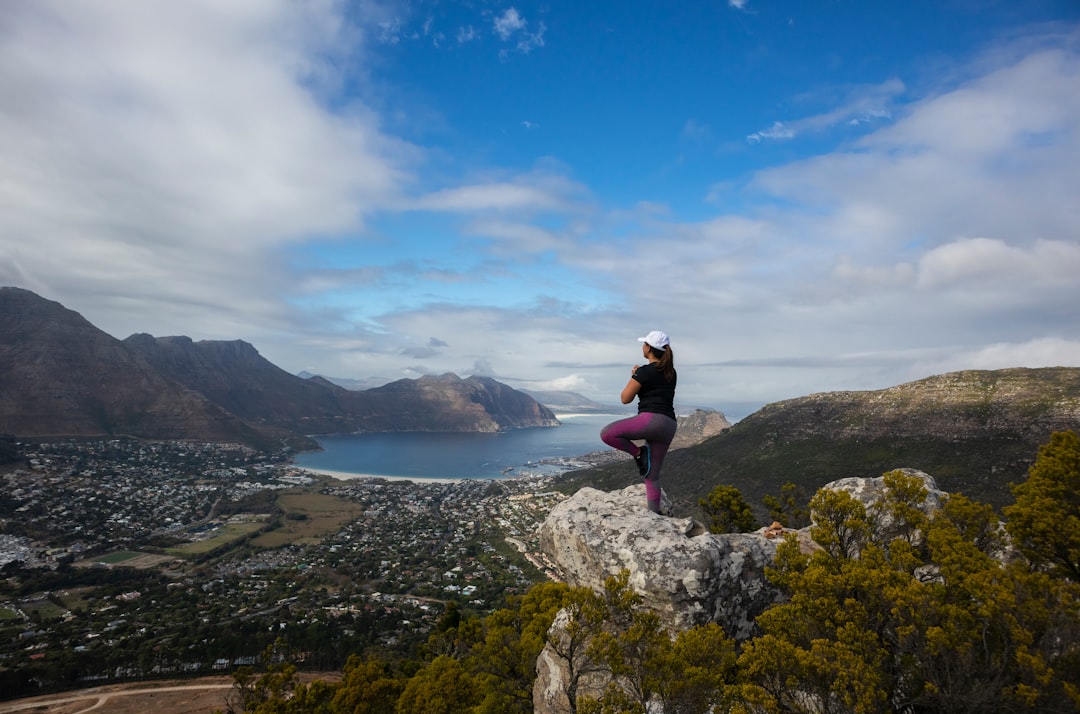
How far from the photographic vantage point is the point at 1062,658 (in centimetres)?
707

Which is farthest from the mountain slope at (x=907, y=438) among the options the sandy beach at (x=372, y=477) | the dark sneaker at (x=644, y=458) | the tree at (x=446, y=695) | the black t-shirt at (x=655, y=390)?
the sandy beach at (x=372, y=477)

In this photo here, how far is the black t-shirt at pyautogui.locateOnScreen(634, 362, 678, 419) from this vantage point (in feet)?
29.4

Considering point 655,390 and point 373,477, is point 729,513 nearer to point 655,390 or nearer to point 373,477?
point 655,390

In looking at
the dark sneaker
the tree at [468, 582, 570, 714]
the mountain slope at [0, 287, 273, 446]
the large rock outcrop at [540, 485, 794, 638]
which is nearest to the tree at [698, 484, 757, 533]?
the large rock outcrop at [540, 485, 794, 638]

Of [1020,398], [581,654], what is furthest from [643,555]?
[1020,398]

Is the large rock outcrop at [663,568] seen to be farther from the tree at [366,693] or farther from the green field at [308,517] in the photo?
the green field at [308,517]

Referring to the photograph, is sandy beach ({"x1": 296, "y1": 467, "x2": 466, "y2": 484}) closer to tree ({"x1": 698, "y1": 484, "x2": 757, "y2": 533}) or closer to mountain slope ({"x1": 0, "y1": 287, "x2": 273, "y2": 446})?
mountain slope ({"x1": 0, "y1": 287, "x2": 273, "y2": 446})

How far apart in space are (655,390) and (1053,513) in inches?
304

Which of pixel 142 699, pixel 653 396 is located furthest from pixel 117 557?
pixel 653 396

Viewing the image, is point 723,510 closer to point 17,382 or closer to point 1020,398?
point 1020,398

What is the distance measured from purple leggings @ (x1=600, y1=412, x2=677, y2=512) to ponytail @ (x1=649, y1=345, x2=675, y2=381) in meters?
0.83

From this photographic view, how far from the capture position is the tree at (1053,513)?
8.65m

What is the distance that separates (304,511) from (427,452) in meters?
103

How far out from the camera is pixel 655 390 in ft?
29.9
